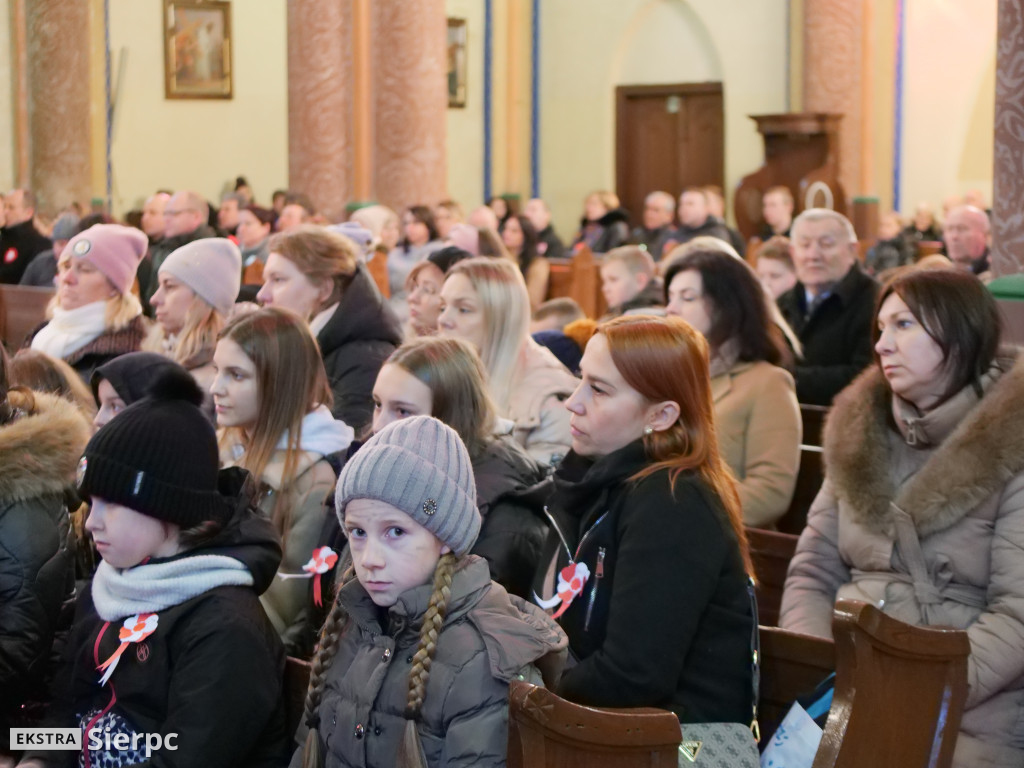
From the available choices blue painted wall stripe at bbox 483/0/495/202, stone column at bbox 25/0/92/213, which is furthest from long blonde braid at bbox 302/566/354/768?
blue painted wall stripe at bbox 483/0/495/202

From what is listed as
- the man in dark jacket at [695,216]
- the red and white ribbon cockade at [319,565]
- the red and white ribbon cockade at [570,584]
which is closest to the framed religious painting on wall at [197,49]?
the man in dark jacket at [695,216]

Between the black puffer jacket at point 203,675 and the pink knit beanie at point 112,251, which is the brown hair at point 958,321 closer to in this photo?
the black puffer jacket at point 203,675

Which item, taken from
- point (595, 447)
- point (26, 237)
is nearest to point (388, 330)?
point (595, 447)

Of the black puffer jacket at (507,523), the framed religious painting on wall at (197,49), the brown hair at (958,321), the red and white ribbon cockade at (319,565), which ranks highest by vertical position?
the framed religious painting on wall at (197,49)

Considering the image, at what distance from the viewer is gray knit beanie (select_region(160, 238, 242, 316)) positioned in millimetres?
5117

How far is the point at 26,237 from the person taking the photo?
11.7m

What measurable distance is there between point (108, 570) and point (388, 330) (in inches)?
93.0

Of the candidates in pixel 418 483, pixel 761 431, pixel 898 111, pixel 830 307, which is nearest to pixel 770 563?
pixel 761 431

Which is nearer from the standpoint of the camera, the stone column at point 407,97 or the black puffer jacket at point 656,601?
the black puffer jacket at point 656,601

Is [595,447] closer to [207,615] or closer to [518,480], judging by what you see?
[518,480]

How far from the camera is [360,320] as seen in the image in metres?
5.07

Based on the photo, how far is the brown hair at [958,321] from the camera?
327cm

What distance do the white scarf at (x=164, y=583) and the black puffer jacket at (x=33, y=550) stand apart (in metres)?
0.36

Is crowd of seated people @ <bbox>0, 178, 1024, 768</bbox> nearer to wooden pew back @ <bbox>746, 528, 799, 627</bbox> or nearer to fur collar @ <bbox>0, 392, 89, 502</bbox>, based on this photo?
fur collar @ <bbox>0, 392, 89, 502</bbox>
